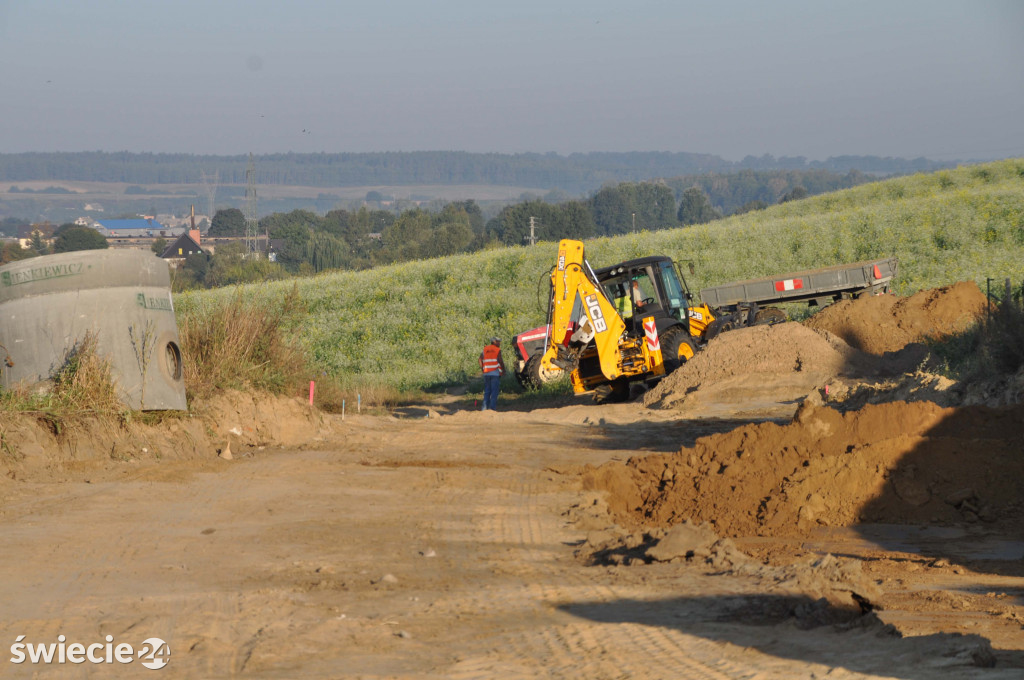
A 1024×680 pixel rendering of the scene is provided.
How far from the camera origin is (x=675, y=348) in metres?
18.1

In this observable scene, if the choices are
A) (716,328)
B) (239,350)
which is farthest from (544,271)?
(239,350)

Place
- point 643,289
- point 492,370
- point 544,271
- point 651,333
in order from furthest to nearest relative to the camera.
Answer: point 544,271, point 492,370, point 643,289, point 651,333

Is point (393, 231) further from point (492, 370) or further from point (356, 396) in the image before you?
point (492, 370)

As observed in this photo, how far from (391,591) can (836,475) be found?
4804 mm

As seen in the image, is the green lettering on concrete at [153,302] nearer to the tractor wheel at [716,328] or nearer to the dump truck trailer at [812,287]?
the tractor wheel at [716,328]

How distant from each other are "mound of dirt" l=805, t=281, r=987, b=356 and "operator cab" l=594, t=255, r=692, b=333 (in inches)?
122

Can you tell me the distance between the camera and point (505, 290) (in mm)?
36406

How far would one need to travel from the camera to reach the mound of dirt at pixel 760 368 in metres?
16.5

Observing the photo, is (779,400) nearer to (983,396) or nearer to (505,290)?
(983,396)

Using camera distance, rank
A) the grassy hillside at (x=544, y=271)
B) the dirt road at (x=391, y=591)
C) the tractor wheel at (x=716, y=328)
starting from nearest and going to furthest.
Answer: the dirt road at (x=391, y=591), the tractor wheel at (x=716, y=328), the grassy hillside at (x=544, y=271)

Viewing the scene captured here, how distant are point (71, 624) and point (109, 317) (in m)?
6.68

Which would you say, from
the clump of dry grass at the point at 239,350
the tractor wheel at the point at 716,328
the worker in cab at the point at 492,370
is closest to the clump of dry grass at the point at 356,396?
the clump of dry grass at the point at 239,350

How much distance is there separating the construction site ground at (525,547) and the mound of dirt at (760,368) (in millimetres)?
2549

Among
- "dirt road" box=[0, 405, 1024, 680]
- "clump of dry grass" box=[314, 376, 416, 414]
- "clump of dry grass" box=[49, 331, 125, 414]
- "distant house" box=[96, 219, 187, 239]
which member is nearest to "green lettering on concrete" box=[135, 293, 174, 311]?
"clump of dry grass" box=[49, 331, 125, 414]
